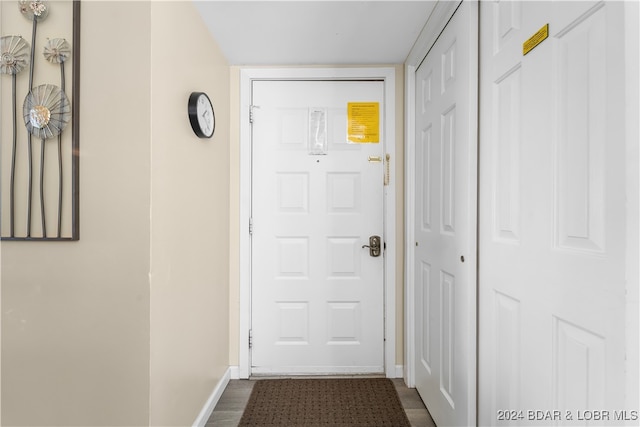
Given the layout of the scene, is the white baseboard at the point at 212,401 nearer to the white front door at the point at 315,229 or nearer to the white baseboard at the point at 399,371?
the white front door at the point at 315,229

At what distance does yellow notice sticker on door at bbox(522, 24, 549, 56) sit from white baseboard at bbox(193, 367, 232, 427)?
2.13 metres

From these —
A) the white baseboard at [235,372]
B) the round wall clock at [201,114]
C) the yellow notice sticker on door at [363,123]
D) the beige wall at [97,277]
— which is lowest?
the white baseboard at [235,372]

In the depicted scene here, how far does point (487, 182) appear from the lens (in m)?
1.43

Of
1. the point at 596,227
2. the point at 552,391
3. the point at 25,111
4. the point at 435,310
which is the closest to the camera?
the point at 596,227

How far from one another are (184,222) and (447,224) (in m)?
1.24

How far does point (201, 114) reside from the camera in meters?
1.82

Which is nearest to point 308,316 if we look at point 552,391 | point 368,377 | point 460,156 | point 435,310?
point 368,377

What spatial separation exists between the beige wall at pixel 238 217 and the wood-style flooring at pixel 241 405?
0.58ft

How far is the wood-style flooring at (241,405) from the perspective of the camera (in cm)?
201

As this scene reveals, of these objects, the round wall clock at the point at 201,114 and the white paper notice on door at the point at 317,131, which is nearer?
the round wall clock at the point at 201,114

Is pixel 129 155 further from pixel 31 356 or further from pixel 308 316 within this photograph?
pixel 308 316

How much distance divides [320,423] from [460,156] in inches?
60.9

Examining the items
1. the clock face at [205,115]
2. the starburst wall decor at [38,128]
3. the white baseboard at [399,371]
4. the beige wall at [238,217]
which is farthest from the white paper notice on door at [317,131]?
the white baseboard at [399,371]

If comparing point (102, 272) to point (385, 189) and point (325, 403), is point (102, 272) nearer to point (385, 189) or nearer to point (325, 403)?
point (325, 403)
